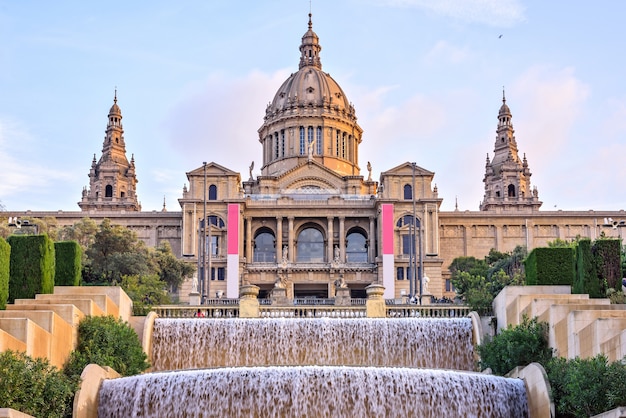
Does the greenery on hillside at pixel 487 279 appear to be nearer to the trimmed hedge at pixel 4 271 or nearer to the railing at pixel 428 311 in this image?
the railing at pixel 428 311

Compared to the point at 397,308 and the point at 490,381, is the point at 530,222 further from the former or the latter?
the point at 490,381

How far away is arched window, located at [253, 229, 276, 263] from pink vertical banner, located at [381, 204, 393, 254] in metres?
→ 12.6

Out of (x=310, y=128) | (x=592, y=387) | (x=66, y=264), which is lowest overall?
(x=592, y=387)

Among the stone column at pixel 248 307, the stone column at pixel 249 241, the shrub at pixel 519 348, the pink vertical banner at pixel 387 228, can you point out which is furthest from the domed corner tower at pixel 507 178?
the shrub at pixel 519 348

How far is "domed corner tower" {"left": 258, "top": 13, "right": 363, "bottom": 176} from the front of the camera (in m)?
111

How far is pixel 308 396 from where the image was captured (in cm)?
3362

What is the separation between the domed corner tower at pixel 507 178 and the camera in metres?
113

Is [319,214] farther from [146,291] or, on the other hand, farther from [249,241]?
[146,291]

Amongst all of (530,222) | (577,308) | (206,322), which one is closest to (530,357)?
(577,308)

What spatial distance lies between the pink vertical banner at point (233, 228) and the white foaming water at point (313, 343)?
4129 cm

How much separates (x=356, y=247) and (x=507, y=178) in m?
26.6

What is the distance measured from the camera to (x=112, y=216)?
3981 inches

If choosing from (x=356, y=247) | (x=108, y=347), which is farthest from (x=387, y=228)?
(x=108, y=347)

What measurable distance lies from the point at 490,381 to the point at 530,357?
400cm
